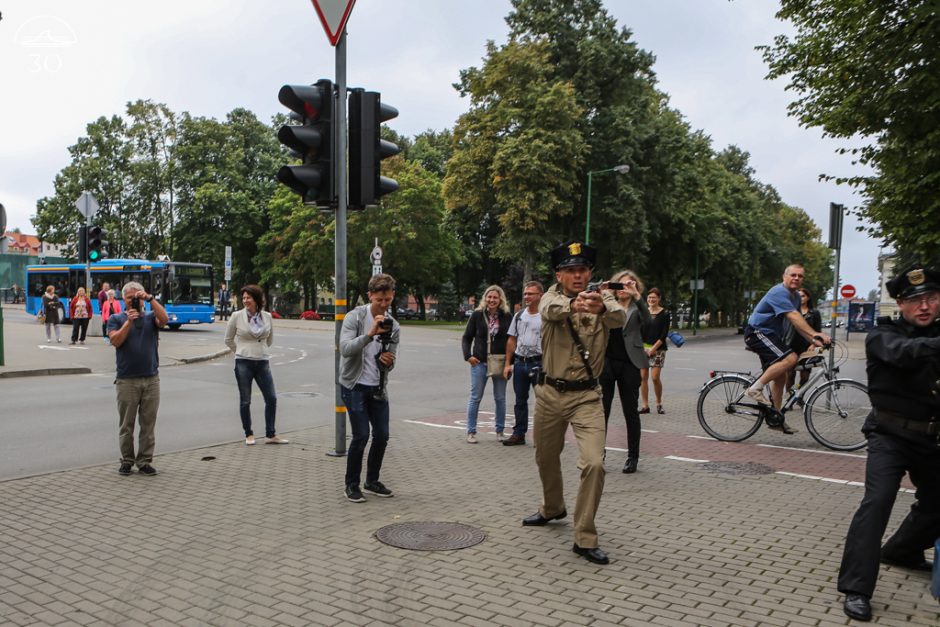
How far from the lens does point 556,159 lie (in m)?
31.5

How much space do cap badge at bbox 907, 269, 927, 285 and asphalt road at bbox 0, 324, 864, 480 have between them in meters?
5.95

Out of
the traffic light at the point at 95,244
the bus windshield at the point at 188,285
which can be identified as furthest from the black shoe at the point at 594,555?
the bus windshield at the point at 188,285

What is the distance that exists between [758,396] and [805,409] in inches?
20.5

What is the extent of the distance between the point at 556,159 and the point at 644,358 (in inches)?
992

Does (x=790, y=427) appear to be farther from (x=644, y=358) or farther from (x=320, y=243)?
(x=320, y=243)

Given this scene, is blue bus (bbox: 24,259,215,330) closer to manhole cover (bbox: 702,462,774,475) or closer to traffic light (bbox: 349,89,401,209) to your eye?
traffic light (bbox: 349,89,401,209)

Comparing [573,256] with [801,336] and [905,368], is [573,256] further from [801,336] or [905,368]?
[801,336]

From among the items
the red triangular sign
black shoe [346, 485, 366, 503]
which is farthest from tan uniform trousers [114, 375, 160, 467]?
the red triangular sign

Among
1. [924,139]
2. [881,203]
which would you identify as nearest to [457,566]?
[924,139]

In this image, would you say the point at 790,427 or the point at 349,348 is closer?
the point at 349,348

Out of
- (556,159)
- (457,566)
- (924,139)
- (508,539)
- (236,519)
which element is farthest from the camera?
(556,159)

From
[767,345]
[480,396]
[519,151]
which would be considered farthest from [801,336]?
[519,151]

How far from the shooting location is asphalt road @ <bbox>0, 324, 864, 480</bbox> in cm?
821

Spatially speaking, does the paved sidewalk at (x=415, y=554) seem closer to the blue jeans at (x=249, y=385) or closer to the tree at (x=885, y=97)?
the blue jeans at (x=249, y=385)
